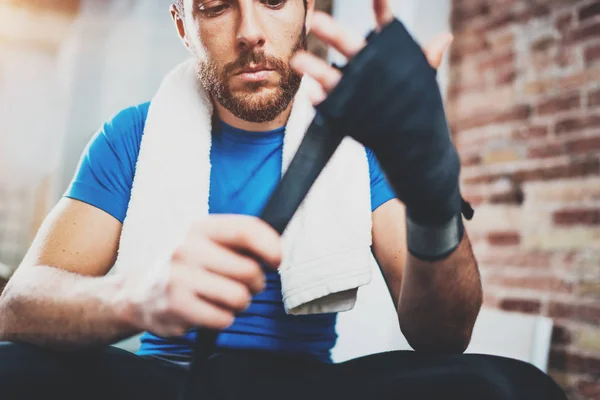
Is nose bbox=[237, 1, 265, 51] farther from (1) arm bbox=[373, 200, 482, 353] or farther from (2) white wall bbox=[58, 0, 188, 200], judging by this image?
(2) white wall bbox=[58, 0, 188, 200]

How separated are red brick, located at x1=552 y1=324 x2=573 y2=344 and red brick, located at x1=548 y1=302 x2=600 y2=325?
3 centimetres

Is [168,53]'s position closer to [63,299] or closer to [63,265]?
[63,265]

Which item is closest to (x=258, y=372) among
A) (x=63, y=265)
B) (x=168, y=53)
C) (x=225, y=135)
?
(x=63, y=265)

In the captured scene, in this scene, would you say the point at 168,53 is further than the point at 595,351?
Yes

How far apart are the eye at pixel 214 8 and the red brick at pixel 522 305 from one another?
42.5 inches

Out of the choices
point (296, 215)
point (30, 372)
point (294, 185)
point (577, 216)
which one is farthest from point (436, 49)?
point (577, 216)

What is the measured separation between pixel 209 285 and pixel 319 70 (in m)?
0.21

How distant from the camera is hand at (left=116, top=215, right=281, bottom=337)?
1.36 feet

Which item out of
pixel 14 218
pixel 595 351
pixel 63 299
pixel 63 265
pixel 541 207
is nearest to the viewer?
pixel 63 299

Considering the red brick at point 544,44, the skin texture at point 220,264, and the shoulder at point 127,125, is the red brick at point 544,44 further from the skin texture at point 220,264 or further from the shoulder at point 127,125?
the shoulder at point 127,125

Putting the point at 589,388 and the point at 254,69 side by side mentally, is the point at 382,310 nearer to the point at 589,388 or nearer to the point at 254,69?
the point at 589,388

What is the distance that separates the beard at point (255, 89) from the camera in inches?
32.1

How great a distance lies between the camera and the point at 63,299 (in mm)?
570

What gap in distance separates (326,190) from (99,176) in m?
0.38
